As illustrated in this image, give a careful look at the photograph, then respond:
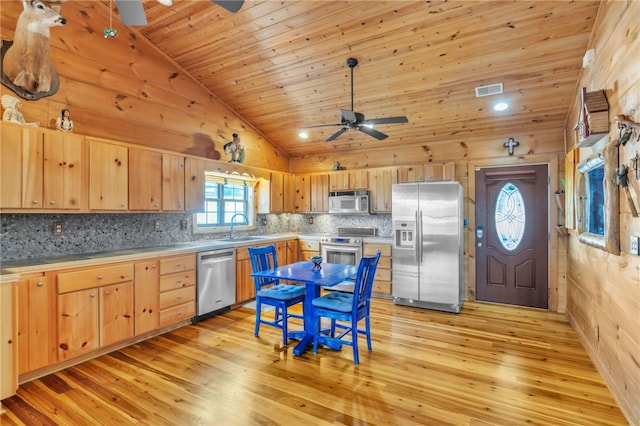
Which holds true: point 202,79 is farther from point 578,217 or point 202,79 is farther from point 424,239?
point 578,217

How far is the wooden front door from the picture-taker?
462 centimetres

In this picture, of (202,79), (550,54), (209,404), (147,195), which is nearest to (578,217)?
(550,54)

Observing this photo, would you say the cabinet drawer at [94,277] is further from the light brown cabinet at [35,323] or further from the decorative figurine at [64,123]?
the decorative figurine at [64,123]

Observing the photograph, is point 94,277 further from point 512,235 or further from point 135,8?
point 512,235

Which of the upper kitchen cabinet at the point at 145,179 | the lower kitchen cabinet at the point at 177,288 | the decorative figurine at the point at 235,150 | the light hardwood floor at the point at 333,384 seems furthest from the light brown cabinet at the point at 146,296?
the decorative figurine at the point at 235,150

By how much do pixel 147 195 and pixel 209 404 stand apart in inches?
96.9

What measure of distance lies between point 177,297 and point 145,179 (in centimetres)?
144

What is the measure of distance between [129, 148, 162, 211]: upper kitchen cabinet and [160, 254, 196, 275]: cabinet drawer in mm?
645

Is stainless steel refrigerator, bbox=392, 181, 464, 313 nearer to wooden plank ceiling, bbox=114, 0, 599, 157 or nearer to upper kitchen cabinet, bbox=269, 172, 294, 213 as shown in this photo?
wooden plank ceiling, bbox=114, 0, 599, 157

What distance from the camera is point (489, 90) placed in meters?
3.99

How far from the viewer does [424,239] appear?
4652 millimetres

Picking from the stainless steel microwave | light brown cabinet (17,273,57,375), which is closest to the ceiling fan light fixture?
the stainless steel microwave

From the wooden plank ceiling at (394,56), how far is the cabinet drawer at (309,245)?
214 cm

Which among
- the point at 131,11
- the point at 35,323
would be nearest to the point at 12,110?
the point at 131,11
